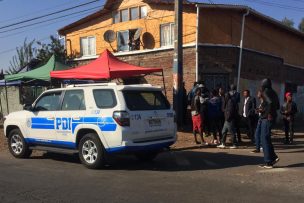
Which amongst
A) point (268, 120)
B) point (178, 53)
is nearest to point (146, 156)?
point (268, 120)

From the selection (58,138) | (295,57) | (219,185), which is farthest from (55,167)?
(295,57)

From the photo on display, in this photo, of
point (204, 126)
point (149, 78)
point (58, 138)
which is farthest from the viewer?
point (149, 78)

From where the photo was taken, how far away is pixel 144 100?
9.90 metres

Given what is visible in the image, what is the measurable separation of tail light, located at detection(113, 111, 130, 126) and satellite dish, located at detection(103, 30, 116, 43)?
12983 millimetres

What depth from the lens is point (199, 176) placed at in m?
8.91

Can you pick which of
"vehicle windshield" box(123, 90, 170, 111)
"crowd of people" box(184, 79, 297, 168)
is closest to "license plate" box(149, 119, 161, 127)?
"vehicle windshield" box(123, 90, 170, 111)

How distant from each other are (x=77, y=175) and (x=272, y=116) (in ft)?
13.8

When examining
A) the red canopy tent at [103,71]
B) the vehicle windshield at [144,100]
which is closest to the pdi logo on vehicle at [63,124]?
the vehicle windshield at [144,100]

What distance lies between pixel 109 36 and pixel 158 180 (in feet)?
46.9

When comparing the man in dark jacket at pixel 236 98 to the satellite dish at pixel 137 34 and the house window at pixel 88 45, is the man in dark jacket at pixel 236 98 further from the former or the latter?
the house window at pixel 88 45

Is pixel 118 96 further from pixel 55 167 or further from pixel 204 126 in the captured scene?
pixel 204 126

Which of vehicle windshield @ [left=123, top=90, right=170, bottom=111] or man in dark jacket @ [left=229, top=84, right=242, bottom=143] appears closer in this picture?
vehicle windshield @ [left=123, top=90, right=170, bottom=111]

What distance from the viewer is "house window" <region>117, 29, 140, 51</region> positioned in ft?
68.5

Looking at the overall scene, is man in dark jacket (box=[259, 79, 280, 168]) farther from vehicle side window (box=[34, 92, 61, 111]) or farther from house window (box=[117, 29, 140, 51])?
house window (box=[117, 29, 140, 51])
